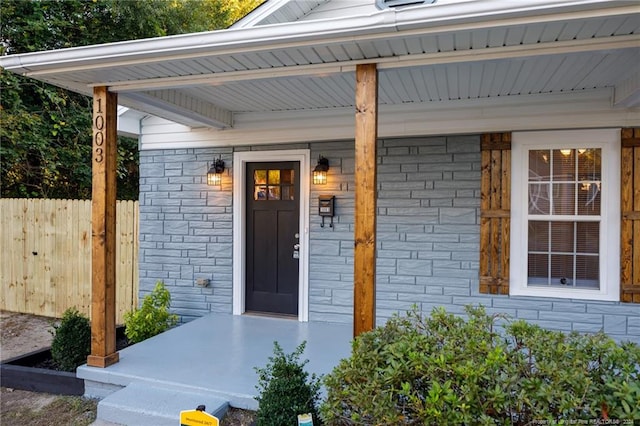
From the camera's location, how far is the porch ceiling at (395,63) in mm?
2449

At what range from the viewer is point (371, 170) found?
2.81 m

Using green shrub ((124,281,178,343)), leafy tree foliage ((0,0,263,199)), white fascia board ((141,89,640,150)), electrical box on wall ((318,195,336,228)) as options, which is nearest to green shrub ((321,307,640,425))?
electrical box on wall ((318,195,336,228))

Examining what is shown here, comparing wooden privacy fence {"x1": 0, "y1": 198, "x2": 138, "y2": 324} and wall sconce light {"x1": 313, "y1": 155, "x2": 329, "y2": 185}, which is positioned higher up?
wall sconce light {"x1": 313, "y1": 155, "x2": 329, "y2": 185}

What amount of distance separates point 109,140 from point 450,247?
139 inches

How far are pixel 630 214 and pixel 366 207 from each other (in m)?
2.89

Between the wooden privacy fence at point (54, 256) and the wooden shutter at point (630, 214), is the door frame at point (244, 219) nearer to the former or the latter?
the wooden privacy fence at point (54, 256)

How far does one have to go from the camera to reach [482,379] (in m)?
1.94

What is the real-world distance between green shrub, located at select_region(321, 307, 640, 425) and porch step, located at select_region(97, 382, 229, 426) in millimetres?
1304

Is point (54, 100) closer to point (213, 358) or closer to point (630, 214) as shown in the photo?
point (213, 358)

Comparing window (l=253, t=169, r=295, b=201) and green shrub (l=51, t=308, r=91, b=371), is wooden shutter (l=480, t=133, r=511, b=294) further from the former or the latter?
green shrub (l=51, t=308, r=91, b=371)

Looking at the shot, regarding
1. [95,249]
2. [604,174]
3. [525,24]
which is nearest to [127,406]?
[95,249]

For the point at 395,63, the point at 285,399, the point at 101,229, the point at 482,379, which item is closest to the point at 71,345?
the point at 101,229

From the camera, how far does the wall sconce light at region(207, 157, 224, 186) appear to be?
17.1 feet

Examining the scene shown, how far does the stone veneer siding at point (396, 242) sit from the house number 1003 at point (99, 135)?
6.10 ft
